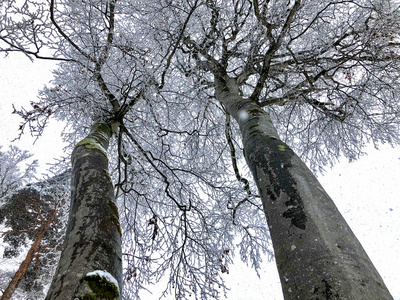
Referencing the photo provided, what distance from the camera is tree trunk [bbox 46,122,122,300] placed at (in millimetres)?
1127

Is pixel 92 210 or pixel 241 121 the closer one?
pixel 92 210

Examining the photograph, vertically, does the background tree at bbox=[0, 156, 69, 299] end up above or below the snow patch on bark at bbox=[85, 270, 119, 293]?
above

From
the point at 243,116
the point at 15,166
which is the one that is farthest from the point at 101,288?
the point at 15,166

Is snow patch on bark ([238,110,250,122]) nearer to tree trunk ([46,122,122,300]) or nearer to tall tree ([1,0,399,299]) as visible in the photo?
tall tree ([1,0,399,299])

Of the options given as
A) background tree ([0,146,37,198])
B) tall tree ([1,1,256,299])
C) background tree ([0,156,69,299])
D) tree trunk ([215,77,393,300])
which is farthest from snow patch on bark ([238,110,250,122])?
background tree ([0,146,37,198])

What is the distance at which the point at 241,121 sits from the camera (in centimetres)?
269

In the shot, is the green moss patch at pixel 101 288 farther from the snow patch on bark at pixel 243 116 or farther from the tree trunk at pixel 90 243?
the snow patch on bark at pixel 243 116

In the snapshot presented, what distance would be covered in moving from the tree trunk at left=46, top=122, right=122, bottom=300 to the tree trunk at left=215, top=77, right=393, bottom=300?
0.86m

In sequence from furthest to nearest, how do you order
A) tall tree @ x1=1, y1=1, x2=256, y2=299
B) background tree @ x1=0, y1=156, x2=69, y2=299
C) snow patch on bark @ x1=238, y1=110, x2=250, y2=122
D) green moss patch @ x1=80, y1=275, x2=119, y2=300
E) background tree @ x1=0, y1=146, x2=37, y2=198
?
1. background tree @ x1=0, y1=146, x2=37, y2=198
2. background tree @ x1=0, y1=156, x2=69, y2=299
3. snow patch on bark @ x1=238, y1=110, x2=250, y2=122
4. tall tree @ x1=1, y1=1, x2=256, y2=299
5. green moss patch @ x1=80, y1=275, x2=119, y2=300

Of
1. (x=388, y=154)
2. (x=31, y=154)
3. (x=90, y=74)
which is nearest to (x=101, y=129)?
(x=90, y=74)

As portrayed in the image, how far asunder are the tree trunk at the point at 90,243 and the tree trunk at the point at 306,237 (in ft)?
2.81

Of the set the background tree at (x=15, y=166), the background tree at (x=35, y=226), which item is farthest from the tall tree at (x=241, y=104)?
the background tree at (x=15, y=166)

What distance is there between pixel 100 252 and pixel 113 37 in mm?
3061

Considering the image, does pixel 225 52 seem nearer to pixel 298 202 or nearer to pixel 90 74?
pixel 90 74
